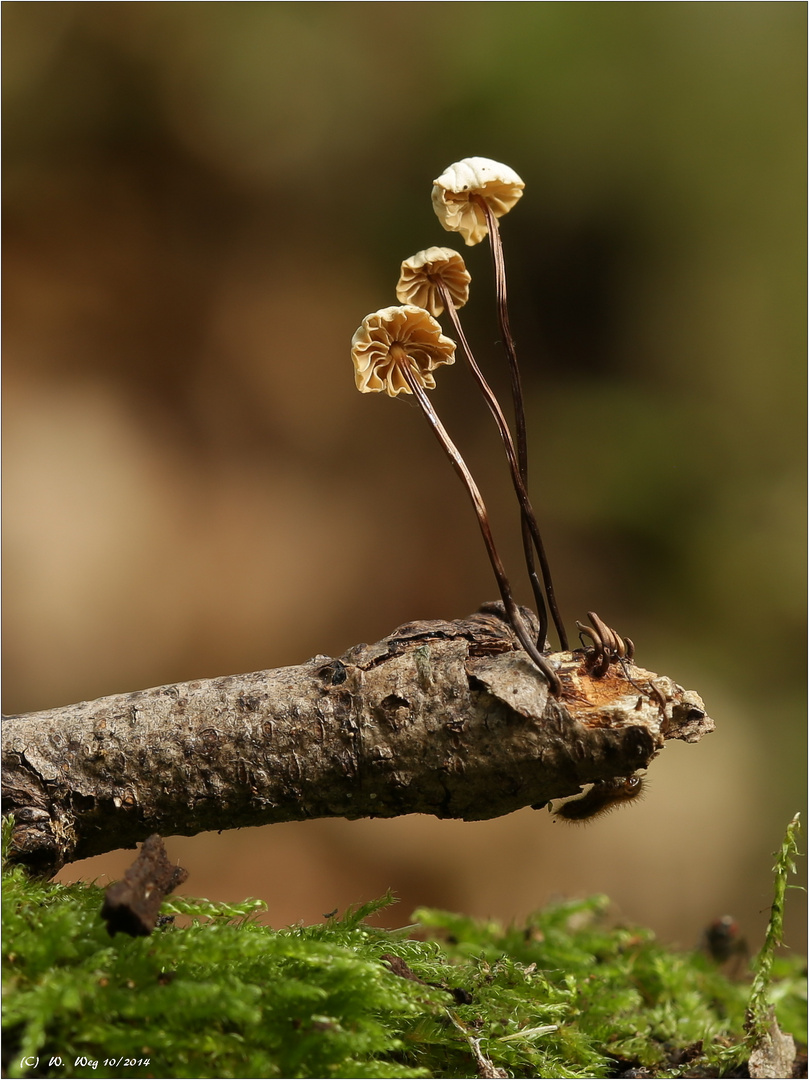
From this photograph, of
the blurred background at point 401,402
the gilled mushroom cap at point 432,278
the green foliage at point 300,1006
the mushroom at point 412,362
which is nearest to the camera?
the green foliage at point 300,1006

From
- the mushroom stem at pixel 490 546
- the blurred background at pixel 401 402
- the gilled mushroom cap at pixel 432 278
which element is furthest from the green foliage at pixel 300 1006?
the blurred background at pixel 401 402

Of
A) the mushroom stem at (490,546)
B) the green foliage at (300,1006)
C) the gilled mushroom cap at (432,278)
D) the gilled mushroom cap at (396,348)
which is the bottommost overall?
the green foliage at (300,1006)

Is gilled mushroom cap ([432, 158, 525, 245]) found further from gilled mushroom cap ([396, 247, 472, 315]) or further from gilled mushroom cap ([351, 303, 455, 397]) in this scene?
gilled mushroom cap ([351, 303, 455, 397])

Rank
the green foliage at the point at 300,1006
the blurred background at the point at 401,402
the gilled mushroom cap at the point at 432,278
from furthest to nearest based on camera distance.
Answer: the blurred background at the point at 401,402 < the gilled mushroom cap at the point at 432,278 < the green foliage at the point at 300,1006

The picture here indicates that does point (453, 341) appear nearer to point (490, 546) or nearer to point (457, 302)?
point (457, 302)

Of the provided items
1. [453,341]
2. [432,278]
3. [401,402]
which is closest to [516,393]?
[453,341]

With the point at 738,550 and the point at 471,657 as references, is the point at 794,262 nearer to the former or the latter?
the point at 738,550

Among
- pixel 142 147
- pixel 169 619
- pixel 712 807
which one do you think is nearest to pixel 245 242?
pixel 142 147

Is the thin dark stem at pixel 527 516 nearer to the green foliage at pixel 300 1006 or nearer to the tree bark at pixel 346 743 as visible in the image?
the tree bark at pixel 346 743

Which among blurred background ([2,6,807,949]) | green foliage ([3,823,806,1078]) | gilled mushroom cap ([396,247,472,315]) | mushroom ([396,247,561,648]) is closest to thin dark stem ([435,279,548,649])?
mushroom ([396,247,561,648])
